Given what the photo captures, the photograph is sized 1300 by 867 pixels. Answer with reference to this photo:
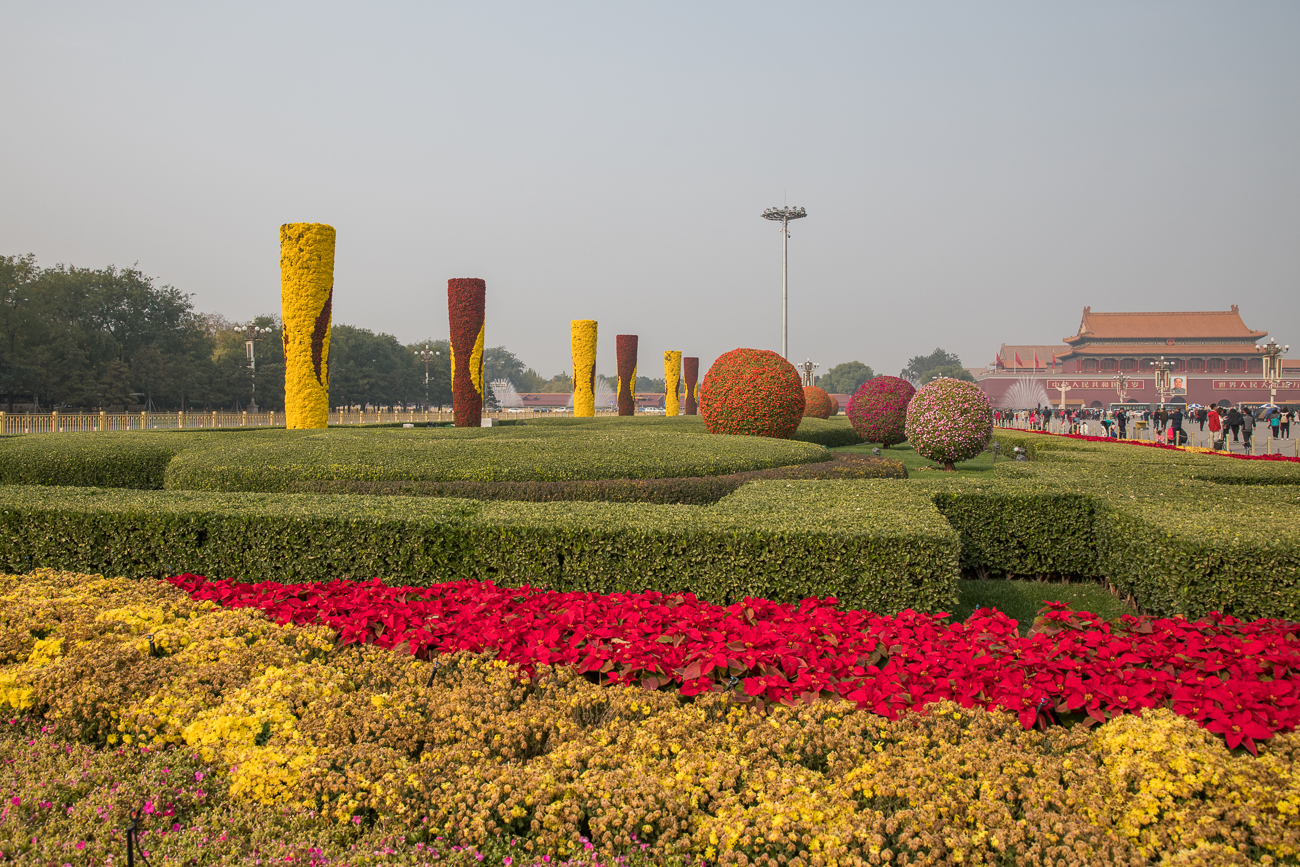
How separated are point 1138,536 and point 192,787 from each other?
4965 mm

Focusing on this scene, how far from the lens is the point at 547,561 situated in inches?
170

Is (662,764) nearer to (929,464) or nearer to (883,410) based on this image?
(929,464)

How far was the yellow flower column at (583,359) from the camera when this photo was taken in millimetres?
26625

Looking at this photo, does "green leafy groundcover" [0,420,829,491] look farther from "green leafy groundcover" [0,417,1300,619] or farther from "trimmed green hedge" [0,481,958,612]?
"trimmed green hedge" [0,481,958,612]

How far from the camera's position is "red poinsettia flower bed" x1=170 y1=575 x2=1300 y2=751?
2.47 meters

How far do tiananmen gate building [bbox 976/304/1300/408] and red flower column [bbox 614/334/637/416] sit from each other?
4640cm

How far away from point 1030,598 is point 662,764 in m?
4.05

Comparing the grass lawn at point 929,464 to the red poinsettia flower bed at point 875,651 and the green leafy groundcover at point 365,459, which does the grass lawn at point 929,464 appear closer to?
the green leafy groundcover at point 365,459

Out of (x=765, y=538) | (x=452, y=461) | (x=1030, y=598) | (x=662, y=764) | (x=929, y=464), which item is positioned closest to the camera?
(x=662, y=764)

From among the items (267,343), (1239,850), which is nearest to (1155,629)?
(1239,850)

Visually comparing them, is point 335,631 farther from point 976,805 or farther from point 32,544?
point 32,544

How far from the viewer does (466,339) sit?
625 inches

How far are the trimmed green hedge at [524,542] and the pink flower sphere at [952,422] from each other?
7000 millimetres

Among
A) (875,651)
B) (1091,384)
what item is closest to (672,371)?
(875,651)
